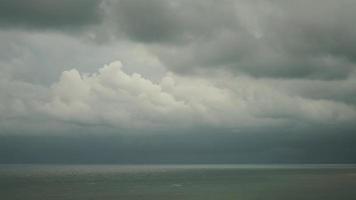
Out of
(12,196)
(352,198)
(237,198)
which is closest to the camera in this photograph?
(352,198)

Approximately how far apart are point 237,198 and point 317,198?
1782 cm

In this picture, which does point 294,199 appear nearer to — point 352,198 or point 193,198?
point 352,198

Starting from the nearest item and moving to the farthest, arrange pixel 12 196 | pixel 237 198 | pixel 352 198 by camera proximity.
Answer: pixel 352 198 < pixel 237 198 < pixel 12 196

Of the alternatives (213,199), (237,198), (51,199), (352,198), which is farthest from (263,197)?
(51,199)

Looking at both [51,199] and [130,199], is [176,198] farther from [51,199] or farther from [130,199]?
[51,199]

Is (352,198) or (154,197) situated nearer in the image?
(352,198)

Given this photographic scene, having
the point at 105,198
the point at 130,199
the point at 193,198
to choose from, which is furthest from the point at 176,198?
the point at 105,198

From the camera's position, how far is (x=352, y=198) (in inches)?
3415

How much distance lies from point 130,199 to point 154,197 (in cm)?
667

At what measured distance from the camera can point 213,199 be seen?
91188 millimetres

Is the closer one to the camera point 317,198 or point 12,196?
point 317,198

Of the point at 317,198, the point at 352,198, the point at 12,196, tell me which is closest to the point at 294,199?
the point at 317,198

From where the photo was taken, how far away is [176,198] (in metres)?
93.7

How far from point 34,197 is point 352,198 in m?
74.1
